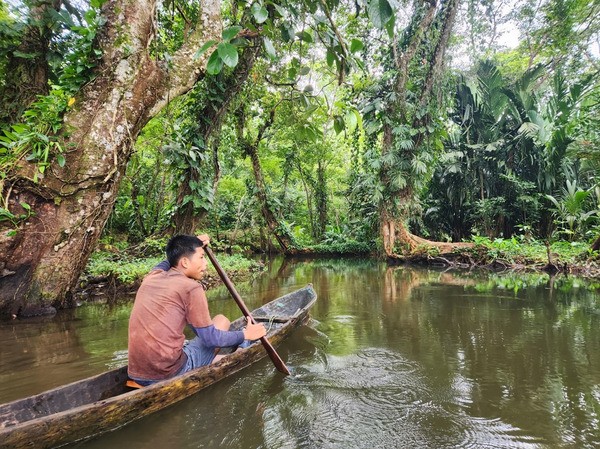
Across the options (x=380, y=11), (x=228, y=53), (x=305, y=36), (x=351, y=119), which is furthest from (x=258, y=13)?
(x=351, y=119)

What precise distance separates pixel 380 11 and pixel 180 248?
2.22 meters

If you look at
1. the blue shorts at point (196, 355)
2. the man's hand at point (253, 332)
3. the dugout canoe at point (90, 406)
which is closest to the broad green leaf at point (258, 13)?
the dugout canoe at point (90, 406)

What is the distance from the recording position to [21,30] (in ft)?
21.8

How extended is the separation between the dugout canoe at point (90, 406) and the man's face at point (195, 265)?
0.81 m

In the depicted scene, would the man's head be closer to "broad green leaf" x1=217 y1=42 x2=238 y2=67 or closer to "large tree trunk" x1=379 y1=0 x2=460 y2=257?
"broad green leaf" x1=217 y1=42 x2=238 y2=67

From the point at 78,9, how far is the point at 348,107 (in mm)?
7805

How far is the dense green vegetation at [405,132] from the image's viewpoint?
8.03 metres

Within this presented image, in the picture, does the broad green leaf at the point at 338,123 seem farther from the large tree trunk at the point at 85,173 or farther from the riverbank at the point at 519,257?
the riverbank at the point at 519,257

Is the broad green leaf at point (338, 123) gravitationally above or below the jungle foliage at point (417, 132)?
below

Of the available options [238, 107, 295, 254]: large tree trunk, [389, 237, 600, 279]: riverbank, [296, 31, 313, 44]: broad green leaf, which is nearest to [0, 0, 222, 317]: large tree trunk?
[296, 31, 313, 44]: broad green leaf

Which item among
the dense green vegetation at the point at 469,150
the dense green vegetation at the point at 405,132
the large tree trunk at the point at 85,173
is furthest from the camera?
the dense green vegetation at the point at 469,150

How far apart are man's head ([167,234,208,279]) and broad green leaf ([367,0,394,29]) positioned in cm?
215

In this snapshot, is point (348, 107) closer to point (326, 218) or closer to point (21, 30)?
point (21, 30)

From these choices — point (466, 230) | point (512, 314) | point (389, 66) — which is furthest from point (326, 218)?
point (512, 314)
